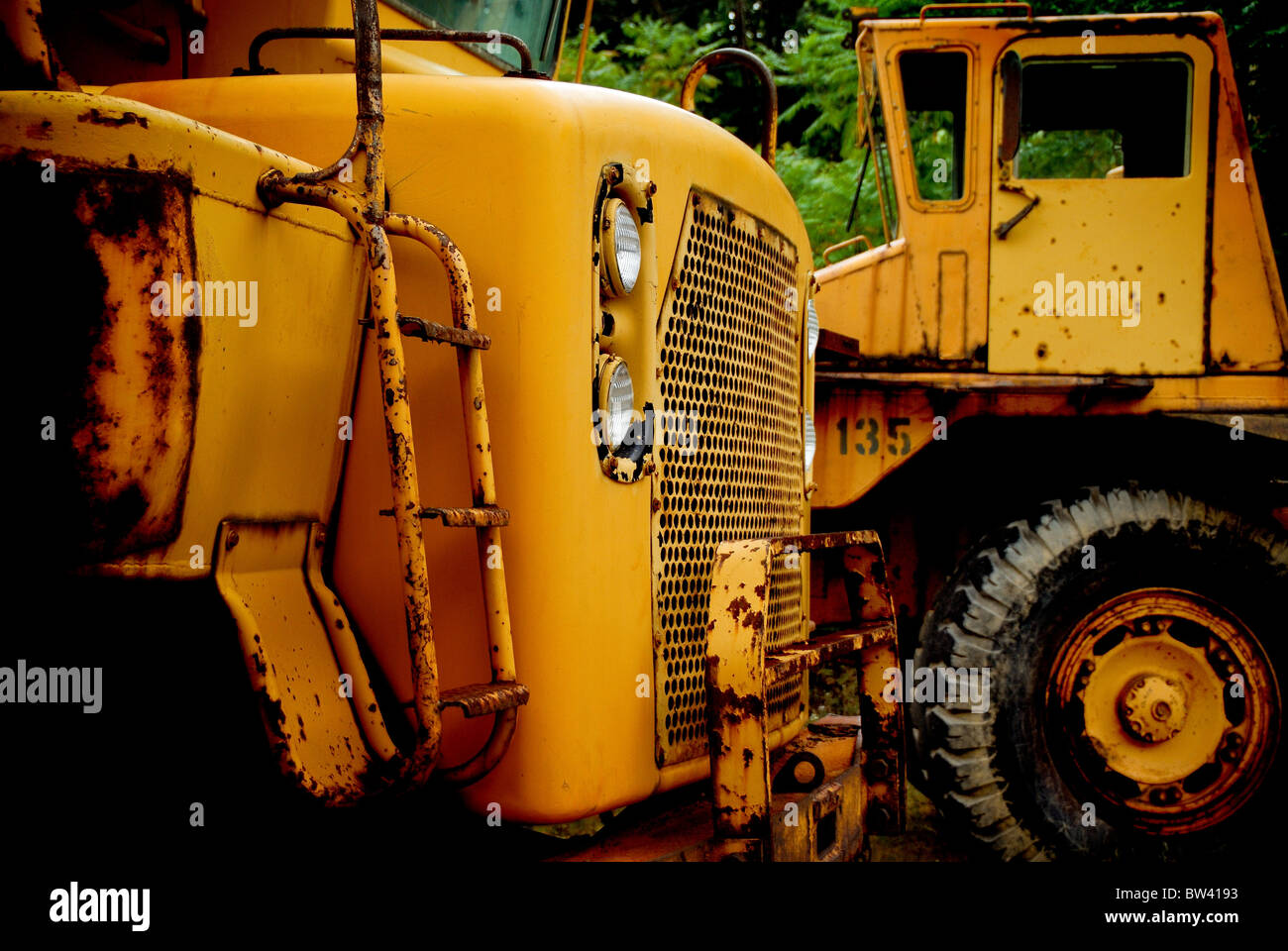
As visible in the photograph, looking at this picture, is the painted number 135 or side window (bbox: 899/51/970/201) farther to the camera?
side window (bbox: 899/51/970/201)

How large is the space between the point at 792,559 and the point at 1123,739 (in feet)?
6.48

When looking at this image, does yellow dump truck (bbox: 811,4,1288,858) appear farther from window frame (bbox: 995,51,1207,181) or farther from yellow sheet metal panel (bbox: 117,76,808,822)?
yellow sheet metal panel (bbox: 117,76,808,822)

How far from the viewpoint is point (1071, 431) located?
4582mm

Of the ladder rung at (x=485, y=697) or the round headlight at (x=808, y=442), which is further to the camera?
the round headlight at (x=808, y=442)

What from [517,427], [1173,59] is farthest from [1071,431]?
[517,427]

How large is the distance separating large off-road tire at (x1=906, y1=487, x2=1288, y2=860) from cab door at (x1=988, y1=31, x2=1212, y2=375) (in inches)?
25.8

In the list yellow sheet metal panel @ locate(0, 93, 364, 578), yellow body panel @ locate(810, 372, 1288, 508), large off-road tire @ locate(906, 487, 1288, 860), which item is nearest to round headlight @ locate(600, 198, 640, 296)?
yellow sheet metal panel @ locate(0, 93, 364, 578)

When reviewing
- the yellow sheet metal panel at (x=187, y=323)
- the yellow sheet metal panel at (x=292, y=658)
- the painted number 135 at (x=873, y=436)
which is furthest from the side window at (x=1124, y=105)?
the yellow sheet metal panel at (x=292, y=658)

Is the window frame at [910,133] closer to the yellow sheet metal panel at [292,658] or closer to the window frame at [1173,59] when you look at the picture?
the window frame at [1173,59]

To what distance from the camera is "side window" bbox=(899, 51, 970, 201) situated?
15.7 ft

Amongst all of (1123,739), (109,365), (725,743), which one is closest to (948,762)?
(1123,739)

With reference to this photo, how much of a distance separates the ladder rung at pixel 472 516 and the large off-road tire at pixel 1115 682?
259cm

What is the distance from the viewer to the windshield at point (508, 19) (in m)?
3.14

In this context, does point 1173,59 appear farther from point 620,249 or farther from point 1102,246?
point 620,249
